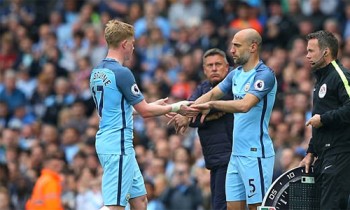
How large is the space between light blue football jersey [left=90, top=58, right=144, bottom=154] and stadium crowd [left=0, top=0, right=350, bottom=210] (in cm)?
470

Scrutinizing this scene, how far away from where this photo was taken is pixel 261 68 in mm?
12336

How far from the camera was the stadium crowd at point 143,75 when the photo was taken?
1784cm

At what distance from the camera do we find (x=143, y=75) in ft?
73.4

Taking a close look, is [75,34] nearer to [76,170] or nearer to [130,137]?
[76,170]

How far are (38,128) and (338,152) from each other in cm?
1142

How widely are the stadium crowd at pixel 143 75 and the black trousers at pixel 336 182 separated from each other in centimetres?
414

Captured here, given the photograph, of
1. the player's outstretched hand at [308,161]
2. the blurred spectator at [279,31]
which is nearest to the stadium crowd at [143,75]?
the blurred spectator at [279,31]

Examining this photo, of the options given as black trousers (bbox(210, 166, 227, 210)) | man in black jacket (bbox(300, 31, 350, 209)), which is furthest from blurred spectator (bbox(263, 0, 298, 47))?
man in black jacket (bbox(300, 31, 350, 209))

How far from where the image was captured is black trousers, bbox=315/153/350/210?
11711mm

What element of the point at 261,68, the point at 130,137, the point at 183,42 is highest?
the point at 183,42

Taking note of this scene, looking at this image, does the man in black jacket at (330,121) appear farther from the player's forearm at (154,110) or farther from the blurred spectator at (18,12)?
the blurred spectator at (18,12)

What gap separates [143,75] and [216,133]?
9.39m

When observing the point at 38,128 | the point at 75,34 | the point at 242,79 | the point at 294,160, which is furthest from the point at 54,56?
the point at 242,79

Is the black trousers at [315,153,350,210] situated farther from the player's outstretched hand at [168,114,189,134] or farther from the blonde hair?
the blonde hair
